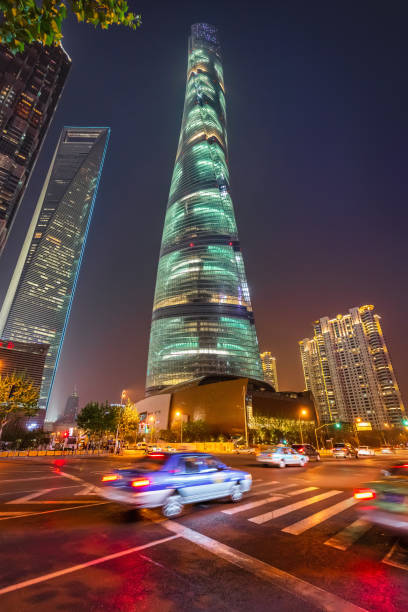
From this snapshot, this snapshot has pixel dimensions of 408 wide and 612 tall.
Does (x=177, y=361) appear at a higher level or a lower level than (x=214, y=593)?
higher

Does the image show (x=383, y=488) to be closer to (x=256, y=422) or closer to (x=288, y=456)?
(x=288, y=456)

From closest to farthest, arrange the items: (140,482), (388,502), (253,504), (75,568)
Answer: (75,568) < (388,502) < (140,482) < (253,504)

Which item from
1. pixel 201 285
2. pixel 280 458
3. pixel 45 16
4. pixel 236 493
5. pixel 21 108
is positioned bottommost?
pixel 236 493

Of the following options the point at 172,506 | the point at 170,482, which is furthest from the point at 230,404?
the point at 170,482

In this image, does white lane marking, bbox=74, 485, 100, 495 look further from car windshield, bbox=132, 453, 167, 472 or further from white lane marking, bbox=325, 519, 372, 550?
white lane marking, bbox=325, 519, 372, 550

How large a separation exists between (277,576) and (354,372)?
→ 161 m

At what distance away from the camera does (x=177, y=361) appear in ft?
380

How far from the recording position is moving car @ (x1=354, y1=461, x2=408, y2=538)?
562 centimetres

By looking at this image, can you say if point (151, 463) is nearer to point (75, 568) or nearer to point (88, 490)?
point (75, 568)

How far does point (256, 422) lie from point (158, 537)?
229 ft

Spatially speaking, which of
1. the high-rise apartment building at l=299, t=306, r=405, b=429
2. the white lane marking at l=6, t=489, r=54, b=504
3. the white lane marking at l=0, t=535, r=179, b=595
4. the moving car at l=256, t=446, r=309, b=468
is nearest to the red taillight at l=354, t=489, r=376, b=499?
the white lane marking at l=0, t=535, r=179, b=595

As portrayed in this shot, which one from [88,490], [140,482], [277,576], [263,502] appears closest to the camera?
[277,576]

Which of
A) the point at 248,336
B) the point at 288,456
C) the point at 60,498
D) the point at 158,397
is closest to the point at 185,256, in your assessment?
the point at 248,336

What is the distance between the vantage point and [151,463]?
8070 millimetres
